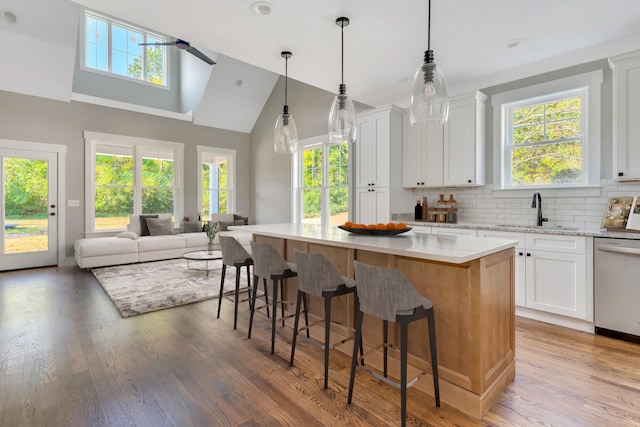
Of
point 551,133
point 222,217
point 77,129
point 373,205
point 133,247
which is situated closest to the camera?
point 551,133

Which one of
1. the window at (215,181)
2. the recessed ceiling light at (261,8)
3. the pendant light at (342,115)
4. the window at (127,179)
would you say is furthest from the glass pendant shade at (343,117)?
the window at (215,181)

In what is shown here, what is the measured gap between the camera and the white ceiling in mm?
2609

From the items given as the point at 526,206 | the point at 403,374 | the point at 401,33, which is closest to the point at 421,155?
the point at 526,206

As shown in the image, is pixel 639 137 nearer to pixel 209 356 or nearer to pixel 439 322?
pixel 439 322

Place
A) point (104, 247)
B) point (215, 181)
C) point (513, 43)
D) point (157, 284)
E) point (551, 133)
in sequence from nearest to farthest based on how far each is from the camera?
point (513, 43), point (551, 133), point (157, 284), point (104, 247), point (215, 181)

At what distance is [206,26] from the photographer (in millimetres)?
2928

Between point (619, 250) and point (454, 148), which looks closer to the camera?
point (619, 250)

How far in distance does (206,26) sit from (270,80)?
490cm

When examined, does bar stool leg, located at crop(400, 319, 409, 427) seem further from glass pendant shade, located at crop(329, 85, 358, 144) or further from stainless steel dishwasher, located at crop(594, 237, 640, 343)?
stainless steel dishwasher, located at crop(594, 237, 640, 343)

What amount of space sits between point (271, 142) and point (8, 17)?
478 centimetres

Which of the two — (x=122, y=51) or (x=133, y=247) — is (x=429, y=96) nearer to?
(x=133, y=247)

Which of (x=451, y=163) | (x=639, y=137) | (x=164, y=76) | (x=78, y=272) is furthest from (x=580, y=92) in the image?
(x=164, y=76)

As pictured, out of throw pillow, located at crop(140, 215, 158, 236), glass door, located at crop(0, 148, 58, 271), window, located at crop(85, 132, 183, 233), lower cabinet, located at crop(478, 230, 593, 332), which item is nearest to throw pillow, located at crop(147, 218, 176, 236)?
throw pillow, located at crop(140, 215, 158, 236)

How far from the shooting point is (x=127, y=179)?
268 inches
